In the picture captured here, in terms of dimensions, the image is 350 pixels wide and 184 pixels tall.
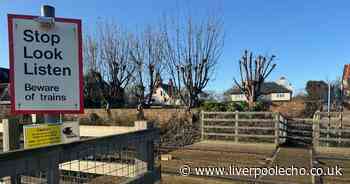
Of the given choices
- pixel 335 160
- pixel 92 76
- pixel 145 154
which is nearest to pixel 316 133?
pixel 335 160

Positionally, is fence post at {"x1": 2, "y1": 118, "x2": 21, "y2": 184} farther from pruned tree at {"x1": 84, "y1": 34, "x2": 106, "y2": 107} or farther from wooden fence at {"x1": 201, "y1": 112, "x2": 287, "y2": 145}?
pruned tree at {"x1": 84, "y1": 34, "x2": 106, "y2": 107}

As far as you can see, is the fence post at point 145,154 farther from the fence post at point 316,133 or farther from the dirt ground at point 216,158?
the fence post at point 316,133

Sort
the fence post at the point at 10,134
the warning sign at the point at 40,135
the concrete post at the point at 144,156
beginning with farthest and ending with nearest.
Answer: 1. the concrete post at the point at 144,156
2. the fence post at the point at 10,134
3. the warning sign at the point at 40,135

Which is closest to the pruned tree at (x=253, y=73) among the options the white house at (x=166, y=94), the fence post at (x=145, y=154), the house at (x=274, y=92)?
the white house at (x=166, y=94)

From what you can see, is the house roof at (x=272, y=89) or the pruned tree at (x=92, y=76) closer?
the pruned tree at (x=92, y=76)

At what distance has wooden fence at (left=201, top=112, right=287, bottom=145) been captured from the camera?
9.36 meters

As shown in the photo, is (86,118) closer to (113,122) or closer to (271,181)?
(113,122)

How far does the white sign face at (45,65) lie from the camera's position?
7.49ft

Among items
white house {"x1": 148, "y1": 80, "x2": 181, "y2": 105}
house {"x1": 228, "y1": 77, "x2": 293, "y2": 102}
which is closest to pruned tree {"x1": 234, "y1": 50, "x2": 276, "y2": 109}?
white house {"x1": 148, "y1": 80, "x2": 181, "y2": 105}

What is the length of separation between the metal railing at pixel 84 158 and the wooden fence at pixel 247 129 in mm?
5875

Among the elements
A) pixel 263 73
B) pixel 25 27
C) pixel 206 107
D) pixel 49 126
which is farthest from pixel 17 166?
pixel 263 73

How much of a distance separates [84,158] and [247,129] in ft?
26.4

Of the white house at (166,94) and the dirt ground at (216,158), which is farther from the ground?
the white house at (166,94)

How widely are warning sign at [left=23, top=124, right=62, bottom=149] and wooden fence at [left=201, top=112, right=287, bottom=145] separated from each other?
787cm
